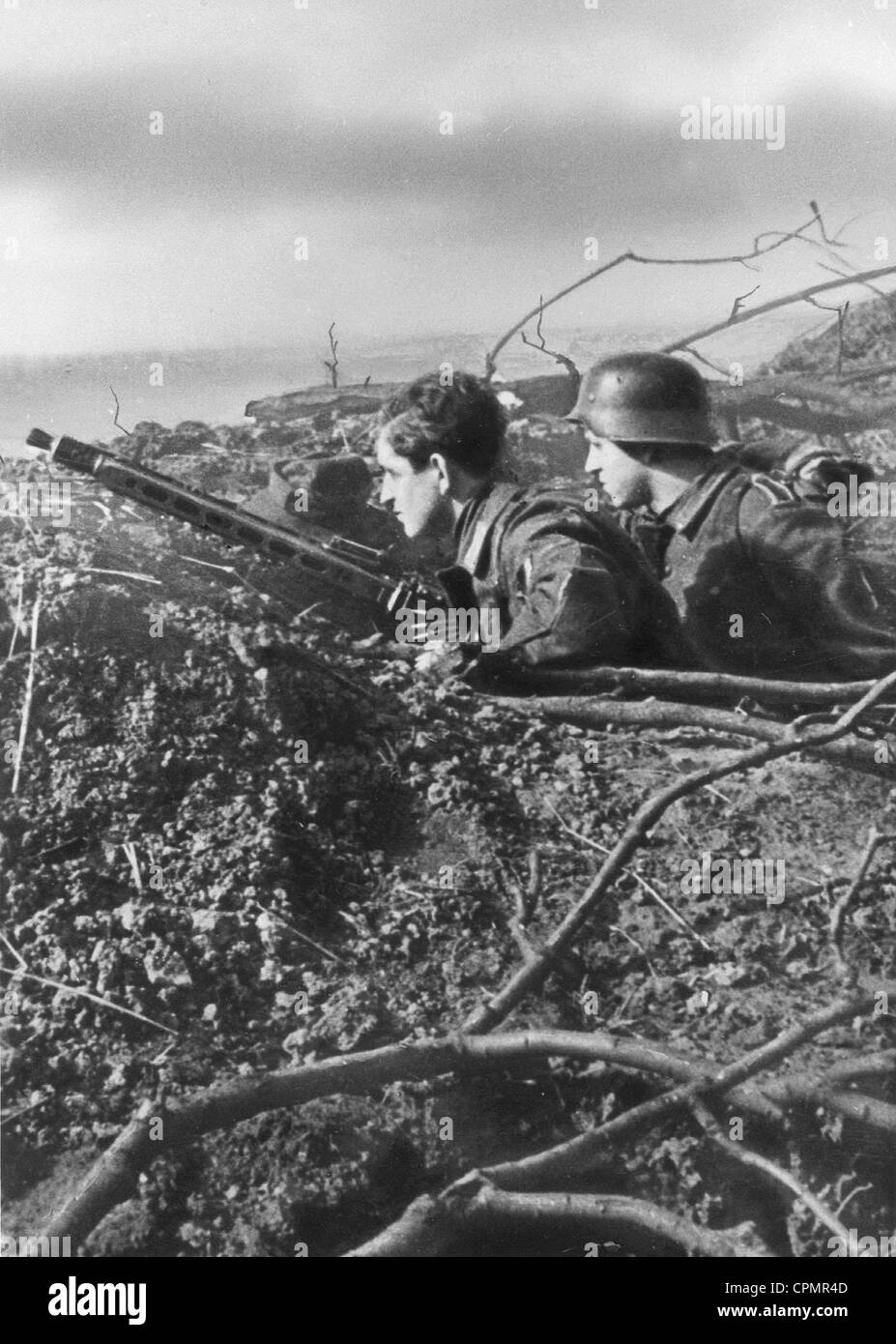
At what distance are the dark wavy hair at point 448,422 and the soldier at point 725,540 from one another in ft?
0.89


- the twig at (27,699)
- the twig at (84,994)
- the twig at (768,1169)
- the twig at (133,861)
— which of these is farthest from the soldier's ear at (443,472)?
the twig at (768,1169)

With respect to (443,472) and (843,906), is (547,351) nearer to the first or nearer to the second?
(443,472)

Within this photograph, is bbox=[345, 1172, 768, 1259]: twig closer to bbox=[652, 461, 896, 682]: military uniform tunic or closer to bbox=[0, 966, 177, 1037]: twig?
bbox=[0, 966, 177, 1037]: twig

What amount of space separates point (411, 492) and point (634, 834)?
1.26 m

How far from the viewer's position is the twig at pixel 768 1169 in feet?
8.49

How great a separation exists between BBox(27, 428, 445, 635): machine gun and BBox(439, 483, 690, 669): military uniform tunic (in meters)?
0.17

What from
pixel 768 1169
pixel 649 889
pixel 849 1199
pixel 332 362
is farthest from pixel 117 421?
pixel 849 1199

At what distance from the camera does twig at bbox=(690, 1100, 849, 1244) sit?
2.59 m

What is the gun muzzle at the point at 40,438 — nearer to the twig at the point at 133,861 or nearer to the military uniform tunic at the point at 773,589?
the twig at the point at 133,861

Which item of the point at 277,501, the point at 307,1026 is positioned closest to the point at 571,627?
the point at 277,501

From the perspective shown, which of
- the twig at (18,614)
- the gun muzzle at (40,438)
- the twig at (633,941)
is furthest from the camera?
the gun muzzle at (40,438)

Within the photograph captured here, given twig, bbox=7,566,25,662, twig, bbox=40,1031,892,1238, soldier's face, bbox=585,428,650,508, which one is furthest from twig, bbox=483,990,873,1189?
twig, bbox=7,566,25,662

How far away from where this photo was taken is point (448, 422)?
3.50 metres
